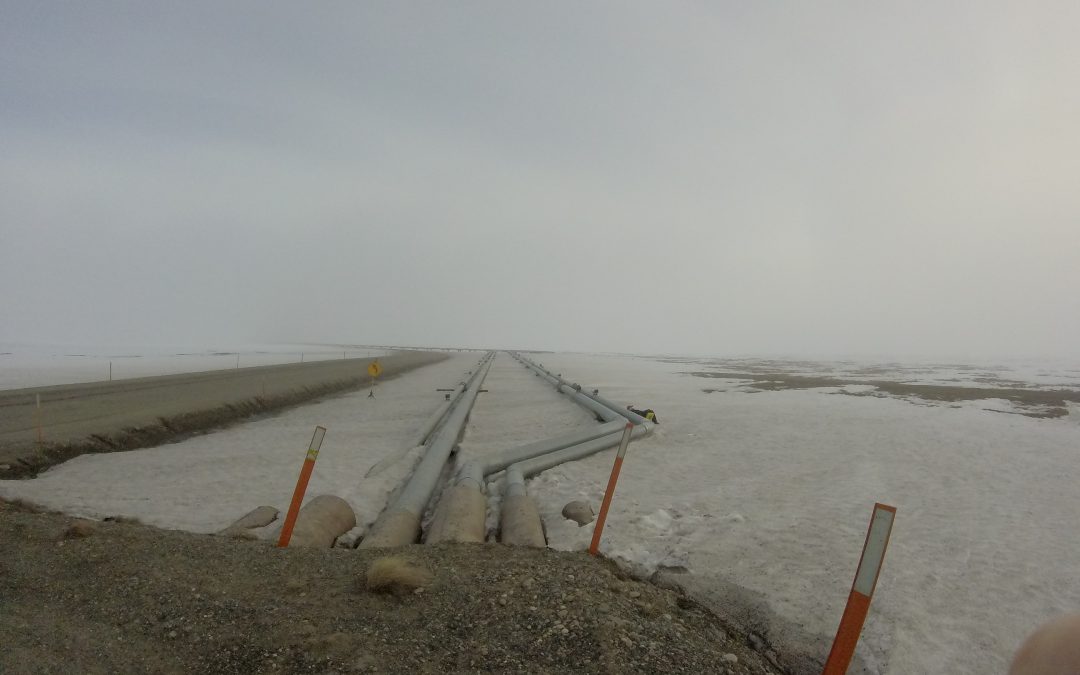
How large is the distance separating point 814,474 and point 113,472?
1327cm

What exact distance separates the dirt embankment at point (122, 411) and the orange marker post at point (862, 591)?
41.0ft

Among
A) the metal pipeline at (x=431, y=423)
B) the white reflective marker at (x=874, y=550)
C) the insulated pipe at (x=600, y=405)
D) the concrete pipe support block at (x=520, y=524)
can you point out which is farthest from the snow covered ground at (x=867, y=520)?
the metal pipeline at (x=431, y=423)

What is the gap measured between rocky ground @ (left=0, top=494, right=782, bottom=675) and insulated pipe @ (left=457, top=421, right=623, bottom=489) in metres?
3.33

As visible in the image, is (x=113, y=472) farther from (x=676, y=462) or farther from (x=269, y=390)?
(x=269, y=390)

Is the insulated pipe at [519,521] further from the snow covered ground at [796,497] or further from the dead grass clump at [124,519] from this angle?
the dead grass clump at [124,519]

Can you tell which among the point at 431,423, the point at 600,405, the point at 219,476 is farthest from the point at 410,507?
the point at 600,405

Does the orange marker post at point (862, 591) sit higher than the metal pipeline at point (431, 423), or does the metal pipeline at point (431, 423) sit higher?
the orange marker post at point (862, 591)

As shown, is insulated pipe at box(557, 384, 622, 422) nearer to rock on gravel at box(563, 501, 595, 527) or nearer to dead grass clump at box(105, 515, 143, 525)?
rock on gravel at box(563, 501, 595, 527)

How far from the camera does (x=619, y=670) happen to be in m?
3.67

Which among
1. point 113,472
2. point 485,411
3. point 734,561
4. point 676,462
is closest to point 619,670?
point 734,561

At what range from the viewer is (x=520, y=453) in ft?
35.2

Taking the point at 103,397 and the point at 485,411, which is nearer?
the point at 103,397

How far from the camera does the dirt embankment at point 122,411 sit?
35.6ft

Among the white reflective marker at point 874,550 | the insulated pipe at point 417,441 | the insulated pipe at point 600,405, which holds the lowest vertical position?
the insulated pipe at point 417,441
